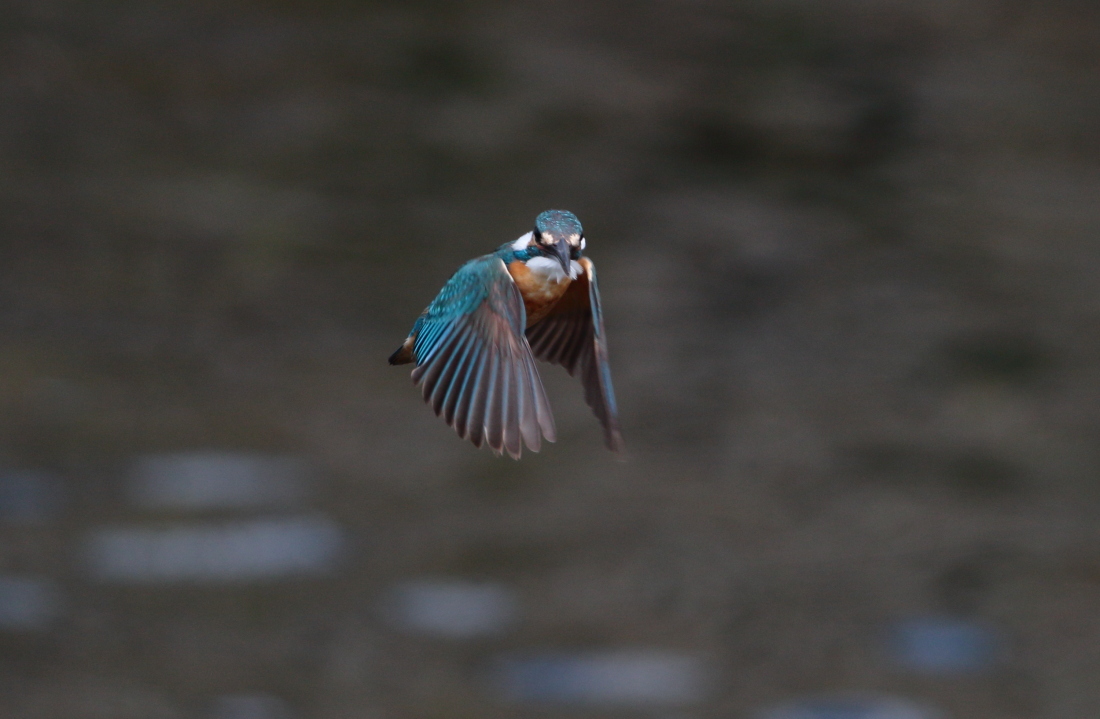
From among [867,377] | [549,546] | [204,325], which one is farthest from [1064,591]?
[204,325]

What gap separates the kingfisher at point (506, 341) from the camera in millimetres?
2206

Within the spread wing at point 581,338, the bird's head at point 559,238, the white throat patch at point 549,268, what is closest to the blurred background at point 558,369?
the spread wing at point 581,338

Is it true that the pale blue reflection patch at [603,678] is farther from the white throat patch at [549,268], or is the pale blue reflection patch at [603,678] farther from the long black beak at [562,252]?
the long black beak at [562,252]

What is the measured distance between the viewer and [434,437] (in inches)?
448

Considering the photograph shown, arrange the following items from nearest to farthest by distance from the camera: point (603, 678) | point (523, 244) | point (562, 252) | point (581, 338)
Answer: point (562, 252) < point (523, 244) < point (581, 338) < point (603, 678)

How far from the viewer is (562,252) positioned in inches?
89.4

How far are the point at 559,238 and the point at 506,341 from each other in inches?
7.8

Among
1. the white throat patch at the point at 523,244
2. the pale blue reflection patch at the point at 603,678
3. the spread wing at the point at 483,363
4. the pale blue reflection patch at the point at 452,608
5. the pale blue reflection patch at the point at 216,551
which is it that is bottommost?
the spread wing at the point at 483,363

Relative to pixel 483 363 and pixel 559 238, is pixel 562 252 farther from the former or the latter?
pixel 483 363

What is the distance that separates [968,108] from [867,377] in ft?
10.7

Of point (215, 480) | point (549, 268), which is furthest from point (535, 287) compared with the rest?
point (215, 480)

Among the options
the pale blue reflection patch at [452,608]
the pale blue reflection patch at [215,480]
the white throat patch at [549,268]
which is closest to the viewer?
the white throat patch at [549,268]

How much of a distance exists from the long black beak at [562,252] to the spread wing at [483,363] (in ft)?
0.41

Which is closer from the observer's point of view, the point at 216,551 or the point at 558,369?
the point at 558,369
